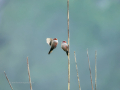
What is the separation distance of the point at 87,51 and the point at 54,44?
4.07 metres

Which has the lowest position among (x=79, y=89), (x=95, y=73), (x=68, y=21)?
(x=79, y=89)

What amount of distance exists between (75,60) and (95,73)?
0.97m

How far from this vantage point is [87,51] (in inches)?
268

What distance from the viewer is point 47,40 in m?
→ 11.1

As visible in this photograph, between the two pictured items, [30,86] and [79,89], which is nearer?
[30,86]

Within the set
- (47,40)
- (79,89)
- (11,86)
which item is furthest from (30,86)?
(47,40)

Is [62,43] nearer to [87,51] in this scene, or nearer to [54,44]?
[54,44]

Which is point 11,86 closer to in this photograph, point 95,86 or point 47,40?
point 95,86

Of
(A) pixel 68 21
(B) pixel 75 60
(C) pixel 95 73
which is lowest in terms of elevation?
(C) pixel 95 73

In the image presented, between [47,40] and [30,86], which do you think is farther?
[47,40]

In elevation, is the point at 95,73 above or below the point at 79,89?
above

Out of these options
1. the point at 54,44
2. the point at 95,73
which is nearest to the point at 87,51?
the point at 95,73

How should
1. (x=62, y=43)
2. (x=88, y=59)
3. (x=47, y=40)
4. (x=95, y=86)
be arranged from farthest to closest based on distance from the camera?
1. (x=47, y=40)
2. (x=62, y=43)
3. (x=88, y=59)
4. (x=95, y=86)

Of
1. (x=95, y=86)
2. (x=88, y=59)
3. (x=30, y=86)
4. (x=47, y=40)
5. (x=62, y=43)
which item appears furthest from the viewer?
(x=47, y=40)
